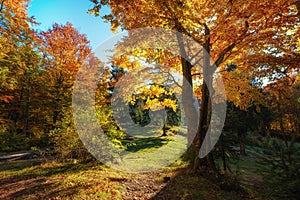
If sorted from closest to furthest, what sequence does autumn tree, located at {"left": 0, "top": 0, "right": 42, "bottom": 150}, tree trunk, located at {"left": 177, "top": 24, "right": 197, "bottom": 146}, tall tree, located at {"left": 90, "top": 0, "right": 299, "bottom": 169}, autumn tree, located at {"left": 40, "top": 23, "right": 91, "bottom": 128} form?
1. tall tree, located at {"left": 90, "top": 0, "right": 299, "bottom": 169}
2. tree trunk, located at {"left": 177, "top": 24, "right": 197, "bottom": 146}
3. autumn tree, located at {"left": 0, "top": 0, "right": 42, "bottom": 150}
4. autumn tree, located at {"left": 40, "top": 23, "right": 91, "bottom": 128}

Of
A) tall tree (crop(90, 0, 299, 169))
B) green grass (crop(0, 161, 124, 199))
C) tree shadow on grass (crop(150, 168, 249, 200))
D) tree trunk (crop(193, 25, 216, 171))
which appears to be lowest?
tree shadow on grass (crop(150, 168, 249, 200))

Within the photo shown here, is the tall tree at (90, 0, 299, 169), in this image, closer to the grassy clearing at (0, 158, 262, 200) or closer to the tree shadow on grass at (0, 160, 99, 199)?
the grassy clearing at (0, 158, 262, 200)

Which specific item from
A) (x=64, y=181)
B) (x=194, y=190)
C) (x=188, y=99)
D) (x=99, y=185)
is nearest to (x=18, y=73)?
(x=64, y=181)

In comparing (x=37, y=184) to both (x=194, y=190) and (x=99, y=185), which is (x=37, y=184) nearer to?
(x=99, y=185)

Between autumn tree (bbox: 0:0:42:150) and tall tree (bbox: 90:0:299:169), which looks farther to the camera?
autumn tree (bbox: 0:0:42:150)

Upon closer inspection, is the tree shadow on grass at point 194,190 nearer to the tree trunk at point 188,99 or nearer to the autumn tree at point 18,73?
the tree trunk at point 188,99

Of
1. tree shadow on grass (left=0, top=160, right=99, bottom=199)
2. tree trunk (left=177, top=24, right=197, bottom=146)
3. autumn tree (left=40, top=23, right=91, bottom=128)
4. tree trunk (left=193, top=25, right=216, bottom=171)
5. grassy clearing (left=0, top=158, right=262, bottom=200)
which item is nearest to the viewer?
tree shadow on grass (left=0, top=160, right=99, bottom=199)

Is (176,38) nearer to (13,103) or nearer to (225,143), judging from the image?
(225,143)

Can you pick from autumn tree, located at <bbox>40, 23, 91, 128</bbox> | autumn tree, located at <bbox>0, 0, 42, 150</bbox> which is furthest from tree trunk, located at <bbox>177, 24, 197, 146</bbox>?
autumn tree, located at <bbox>40, 23, 91, 128</bbox>

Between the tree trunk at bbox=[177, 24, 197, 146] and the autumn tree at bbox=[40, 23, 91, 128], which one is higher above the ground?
the autumn tree at bbox=[40, 23, 91, 128]

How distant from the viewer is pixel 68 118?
840 cm

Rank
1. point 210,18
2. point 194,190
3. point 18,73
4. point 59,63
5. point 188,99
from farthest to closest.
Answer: point 59,63 → point 18,73 → point 188,99 → point 210,18 → point 194,190

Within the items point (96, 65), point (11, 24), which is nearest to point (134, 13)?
point (11, 24)

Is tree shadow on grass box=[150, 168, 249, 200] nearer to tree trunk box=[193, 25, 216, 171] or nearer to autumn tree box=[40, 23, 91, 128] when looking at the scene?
tree trunk box=[193, 25, 216, 171]
